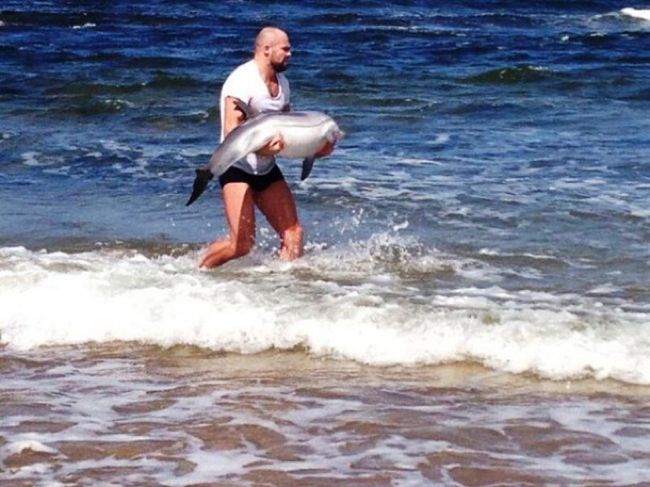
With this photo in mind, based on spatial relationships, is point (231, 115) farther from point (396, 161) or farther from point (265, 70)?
point (396, 161)

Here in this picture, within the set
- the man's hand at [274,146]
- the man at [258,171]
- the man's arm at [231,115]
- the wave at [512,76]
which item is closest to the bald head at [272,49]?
the man at [258,171]

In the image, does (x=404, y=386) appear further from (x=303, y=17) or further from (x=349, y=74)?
(x=303, y=17)

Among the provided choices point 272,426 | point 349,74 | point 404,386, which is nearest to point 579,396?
point 404,386

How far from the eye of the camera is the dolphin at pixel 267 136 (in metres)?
8.45

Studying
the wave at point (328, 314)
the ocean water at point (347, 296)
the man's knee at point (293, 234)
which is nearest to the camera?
the ocean water at point (347, 296)

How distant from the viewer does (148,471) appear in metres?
6.07

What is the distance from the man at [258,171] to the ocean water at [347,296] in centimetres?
26

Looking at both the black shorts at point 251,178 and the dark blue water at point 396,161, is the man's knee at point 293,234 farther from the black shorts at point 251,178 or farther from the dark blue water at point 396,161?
the black shorts at point 251,178

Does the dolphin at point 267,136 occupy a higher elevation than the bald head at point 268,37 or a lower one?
lower

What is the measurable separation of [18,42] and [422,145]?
36.8ft

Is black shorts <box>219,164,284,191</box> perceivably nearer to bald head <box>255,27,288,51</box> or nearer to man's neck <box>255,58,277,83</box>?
man's neck <box>255,58,277,83</box>

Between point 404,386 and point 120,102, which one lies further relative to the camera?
point 120,102

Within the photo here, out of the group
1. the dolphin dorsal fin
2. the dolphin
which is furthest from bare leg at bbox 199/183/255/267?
the dolphin dorsal fin

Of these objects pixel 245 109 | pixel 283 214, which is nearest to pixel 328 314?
pixel 283 214
